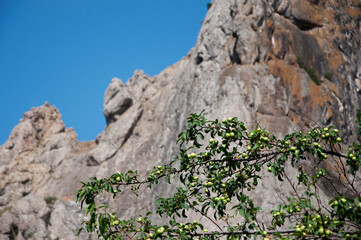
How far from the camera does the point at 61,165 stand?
122 feet

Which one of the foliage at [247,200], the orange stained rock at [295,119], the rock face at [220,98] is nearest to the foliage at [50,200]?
the rock face at [220,98]

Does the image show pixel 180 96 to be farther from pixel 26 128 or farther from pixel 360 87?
pixel 26 128

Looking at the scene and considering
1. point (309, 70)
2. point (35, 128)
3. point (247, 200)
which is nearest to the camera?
point (247, 200)

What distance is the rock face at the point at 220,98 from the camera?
22.1m

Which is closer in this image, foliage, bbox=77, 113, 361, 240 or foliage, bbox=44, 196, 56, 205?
foliage, bbox=77, 113, 361, 240

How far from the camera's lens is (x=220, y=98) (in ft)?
71.2

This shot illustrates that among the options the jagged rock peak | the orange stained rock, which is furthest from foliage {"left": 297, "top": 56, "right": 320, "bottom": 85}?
the jagged rock peak

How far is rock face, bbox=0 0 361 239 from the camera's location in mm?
22125

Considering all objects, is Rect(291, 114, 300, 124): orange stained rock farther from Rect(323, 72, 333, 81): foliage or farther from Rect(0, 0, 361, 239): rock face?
Rect(323, 72, 333, 81): foliage

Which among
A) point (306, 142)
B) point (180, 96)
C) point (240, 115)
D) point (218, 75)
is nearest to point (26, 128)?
point (180, 96)

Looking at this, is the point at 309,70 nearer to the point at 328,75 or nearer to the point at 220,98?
the point at 328,75

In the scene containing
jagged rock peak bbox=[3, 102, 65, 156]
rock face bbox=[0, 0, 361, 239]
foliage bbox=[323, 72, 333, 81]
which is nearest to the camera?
rock face bbox=[0, 0, 361, 239]

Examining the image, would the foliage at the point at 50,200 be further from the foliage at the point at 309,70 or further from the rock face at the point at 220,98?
the foliage at the point at 309,70

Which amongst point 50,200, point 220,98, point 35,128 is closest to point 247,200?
point 220,98
